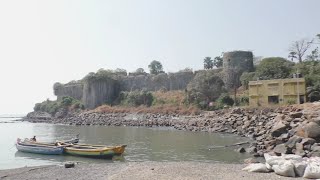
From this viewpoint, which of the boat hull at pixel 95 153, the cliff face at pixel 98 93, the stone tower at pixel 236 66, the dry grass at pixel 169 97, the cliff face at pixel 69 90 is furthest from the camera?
the cliff face at pixel 69 90

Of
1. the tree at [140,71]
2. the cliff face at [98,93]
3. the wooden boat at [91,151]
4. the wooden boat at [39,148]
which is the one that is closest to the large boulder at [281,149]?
the wooden boat at [91,151]

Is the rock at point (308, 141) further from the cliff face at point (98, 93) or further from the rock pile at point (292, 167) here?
the cliff face at point (98, 93)

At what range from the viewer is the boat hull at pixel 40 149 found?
95.0ft

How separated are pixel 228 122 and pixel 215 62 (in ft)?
140

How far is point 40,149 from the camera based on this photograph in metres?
30.0

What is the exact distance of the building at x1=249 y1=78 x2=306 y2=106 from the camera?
1873 inches

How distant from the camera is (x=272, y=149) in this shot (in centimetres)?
2477

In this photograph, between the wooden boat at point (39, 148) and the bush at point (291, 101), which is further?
the bush at point (291, 101)

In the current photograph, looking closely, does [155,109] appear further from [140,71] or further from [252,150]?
[252,150]

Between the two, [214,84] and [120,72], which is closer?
[214,84]

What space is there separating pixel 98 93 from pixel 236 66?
30559 mm

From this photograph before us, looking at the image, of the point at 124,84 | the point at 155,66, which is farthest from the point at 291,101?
the point at 155,66

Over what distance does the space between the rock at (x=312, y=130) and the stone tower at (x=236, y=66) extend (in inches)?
1770

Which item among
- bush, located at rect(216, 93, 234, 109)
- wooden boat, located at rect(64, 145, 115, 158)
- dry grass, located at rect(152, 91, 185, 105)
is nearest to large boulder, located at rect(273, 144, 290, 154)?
wooden boat, located at rect(64, 145, 115, 158)
